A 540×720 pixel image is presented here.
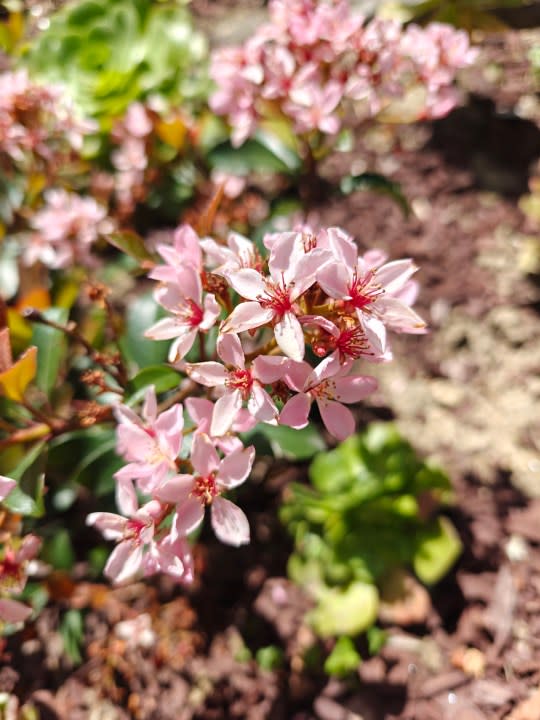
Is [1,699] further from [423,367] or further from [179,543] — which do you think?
[423,367]

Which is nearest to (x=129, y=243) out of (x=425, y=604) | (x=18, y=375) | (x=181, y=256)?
(x=181, y=256)

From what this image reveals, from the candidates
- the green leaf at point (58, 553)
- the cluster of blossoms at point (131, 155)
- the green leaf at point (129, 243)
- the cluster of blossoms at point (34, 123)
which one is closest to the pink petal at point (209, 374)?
the green leaf at point (129, 243)

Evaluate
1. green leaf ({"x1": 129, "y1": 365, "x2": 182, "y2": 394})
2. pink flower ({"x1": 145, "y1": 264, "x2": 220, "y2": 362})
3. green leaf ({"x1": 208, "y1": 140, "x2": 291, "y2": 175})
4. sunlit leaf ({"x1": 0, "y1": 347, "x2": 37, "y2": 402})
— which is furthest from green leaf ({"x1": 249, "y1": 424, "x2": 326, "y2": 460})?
green leaf ({"x1": 208, "y1": 140, "x2": 291, "y2": 175})

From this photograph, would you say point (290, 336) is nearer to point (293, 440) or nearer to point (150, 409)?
point (150, 409)

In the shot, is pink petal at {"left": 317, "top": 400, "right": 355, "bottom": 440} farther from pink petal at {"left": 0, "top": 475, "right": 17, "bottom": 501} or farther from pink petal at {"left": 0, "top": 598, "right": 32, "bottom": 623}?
pink petal at {"left": 0, "top": 598, "right": 32, "bottom": 623}

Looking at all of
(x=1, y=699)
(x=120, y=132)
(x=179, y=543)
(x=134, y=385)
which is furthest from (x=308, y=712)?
(x=120, y=132)

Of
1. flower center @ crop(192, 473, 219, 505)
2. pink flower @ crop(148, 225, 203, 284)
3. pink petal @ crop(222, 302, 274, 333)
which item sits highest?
pink flower @ crop(148, 225, 203, 284)
